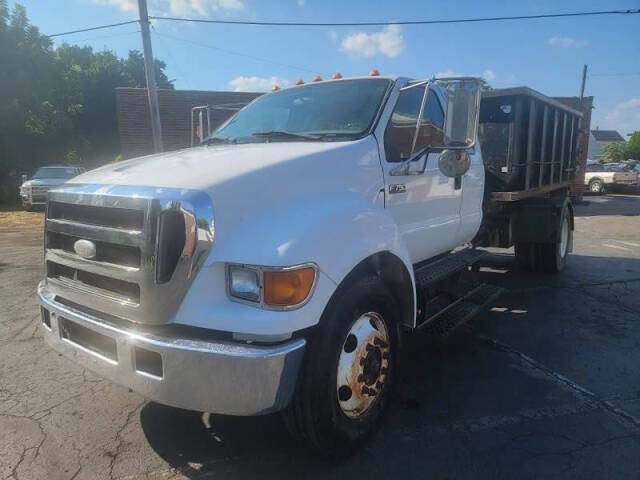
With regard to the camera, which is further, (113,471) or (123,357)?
(113,471)

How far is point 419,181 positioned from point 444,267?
1005 millimetres

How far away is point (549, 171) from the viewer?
6891mm

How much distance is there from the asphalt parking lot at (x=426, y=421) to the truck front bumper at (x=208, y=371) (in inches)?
26.2

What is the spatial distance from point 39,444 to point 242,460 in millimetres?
1259

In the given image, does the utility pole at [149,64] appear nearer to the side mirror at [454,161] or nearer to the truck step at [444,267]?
the truck step at [444,267]

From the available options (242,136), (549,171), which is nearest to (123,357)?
(242,136)

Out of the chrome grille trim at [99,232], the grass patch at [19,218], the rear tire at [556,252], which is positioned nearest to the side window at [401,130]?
the chrome grille trim at [99,232]

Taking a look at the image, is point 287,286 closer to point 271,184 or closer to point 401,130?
point 271,184

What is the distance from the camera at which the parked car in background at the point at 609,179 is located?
26250mm

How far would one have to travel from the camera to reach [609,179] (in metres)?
26.3

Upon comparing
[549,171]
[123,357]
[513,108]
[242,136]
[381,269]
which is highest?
[513,108]

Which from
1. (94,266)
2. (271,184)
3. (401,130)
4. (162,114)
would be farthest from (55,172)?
(271,184)

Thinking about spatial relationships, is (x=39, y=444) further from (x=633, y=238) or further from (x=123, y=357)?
Result: (x=633, y=238)

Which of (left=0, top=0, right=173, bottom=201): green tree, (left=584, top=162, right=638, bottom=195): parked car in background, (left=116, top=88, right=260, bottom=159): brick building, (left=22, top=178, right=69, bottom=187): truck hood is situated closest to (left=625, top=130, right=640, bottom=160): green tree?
(left=584, top=162, right=638, bottom=195): parked car in background
